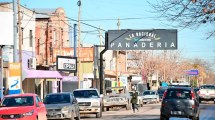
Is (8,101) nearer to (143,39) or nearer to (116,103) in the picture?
(116,103)

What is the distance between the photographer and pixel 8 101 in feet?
77.3

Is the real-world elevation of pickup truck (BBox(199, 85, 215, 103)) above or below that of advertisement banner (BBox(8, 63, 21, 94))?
below

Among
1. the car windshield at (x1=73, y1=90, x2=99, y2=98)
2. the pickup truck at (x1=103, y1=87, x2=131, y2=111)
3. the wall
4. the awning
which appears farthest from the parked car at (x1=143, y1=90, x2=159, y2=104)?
the car windshield at (x1=73, y1=90, x2=99, y2=98)

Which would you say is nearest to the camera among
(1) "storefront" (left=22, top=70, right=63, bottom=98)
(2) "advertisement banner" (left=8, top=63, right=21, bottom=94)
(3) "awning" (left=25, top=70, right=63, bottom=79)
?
(2) "advertisement banner" (left=8, top=63, right=21, bottom=94)

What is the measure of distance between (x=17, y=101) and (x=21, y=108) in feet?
4.03

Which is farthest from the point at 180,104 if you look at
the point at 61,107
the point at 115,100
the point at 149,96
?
the point at 149,96

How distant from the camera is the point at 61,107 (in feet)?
90.2

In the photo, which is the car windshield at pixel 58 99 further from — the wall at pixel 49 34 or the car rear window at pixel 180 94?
the wall at pixel 49 34

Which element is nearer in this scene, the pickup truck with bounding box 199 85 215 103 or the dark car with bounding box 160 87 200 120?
the dark car with bounding box 160 87 200 120

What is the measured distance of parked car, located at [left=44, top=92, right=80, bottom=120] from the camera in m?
27.3

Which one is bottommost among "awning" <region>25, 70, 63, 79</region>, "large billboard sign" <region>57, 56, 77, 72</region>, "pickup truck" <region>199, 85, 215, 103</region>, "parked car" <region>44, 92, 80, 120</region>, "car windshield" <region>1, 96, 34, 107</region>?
"pickup truck" <region>199, 85, 215, 103</region>

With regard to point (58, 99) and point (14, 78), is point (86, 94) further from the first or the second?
point (58, 99)

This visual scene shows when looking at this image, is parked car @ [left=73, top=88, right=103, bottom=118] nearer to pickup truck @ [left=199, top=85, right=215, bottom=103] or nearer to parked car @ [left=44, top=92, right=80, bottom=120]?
parked car @ [left=44, top=92, right=80, bottom=120]

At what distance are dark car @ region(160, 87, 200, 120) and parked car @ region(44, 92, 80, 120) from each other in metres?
4.91
